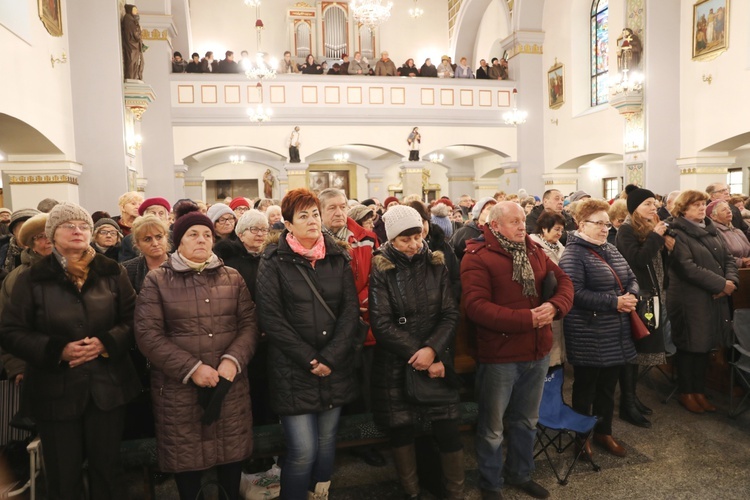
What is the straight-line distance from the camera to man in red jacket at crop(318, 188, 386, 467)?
11.6 feet

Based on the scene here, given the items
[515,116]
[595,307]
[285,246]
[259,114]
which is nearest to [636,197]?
[595,307]

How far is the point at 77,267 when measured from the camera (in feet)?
8.77

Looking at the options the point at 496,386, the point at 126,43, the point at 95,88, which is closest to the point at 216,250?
the point at 496,386

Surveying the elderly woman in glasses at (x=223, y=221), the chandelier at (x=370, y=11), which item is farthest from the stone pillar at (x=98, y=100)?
the chandelier at (x=370, y=11)

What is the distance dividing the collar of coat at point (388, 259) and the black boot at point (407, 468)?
104cm

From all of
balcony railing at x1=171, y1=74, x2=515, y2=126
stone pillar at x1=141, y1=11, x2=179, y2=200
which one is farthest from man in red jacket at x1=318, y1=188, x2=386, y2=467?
balcony railing at x1=171, y1=74, x2=515, y2=126

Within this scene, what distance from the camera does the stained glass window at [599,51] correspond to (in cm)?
1506

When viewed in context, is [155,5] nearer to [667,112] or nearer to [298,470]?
[667,112]

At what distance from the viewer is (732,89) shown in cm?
1105

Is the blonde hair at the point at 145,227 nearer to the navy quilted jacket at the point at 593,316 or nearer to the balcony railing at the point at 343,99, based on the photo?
the navy quilted jacket at the point at 593,316

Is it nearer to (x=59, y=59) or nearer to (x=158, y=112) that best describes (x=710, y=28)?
(x=59, y=59)

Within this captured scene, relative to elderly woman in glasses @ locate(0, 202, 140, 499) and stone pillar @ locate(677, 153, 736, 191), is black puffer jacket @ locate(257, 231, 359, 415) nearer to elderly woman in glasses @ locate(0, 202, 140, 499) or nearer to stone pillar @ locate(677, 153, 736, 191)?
elderly woman in glasses @ locate(0, 202, 140, 499)

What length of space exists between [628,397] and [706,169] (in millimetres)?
10156

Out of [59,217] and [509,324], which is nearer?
[59,217]
